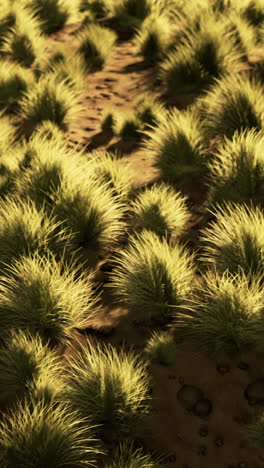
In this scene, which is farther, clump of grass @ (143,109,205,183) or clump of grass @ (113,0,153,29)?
clump of grass @ (113,0,153,29)

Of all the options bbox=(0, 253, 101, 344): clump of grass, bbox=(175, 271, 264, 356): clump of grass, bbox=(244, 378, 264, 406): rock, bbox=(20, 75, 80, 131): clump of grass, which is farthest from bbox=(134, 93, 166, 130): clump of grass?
bbox=(244, 378, 264, 406): rock

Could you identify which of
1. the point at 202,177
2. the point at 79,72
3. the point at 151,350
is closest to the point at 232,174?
the point at 202,177

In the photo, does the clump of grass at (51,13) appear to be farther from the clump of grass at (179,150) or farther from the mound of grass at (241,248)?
the mound of grass at (241,248)

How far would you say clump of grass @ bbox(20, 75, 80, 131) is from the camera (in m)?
5.32

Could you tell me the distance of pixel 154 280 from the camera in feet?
10.3

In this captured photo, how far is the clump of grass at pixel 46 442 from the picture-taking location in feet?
7.92

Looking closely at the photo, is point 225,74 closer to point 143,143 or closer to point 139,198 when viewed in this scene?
point 143,143

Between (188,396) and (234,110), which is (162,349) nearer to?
(188,396)

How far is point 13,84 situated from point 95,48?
122 centimetres

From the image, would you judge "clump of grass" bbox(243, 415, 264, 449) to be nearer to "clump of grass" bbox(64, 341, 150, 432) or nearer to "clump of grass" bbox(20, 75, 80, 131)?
"clump of grass" bbox(64, 341, 150, 432)

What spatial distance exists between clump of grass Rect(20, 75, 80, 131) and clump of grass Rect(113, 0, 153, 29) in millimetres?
2181

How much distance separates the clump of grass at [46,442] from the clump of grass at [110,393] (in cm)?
11

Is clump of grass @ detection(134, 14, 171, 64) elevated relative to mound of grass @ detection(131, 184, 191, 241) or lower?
elevated

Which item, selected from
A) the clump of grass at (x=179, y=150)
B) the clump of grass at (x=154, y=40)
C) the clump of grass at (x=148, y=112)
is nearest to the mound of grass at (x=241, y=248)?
the clump of grass at (x=179, y=150)
